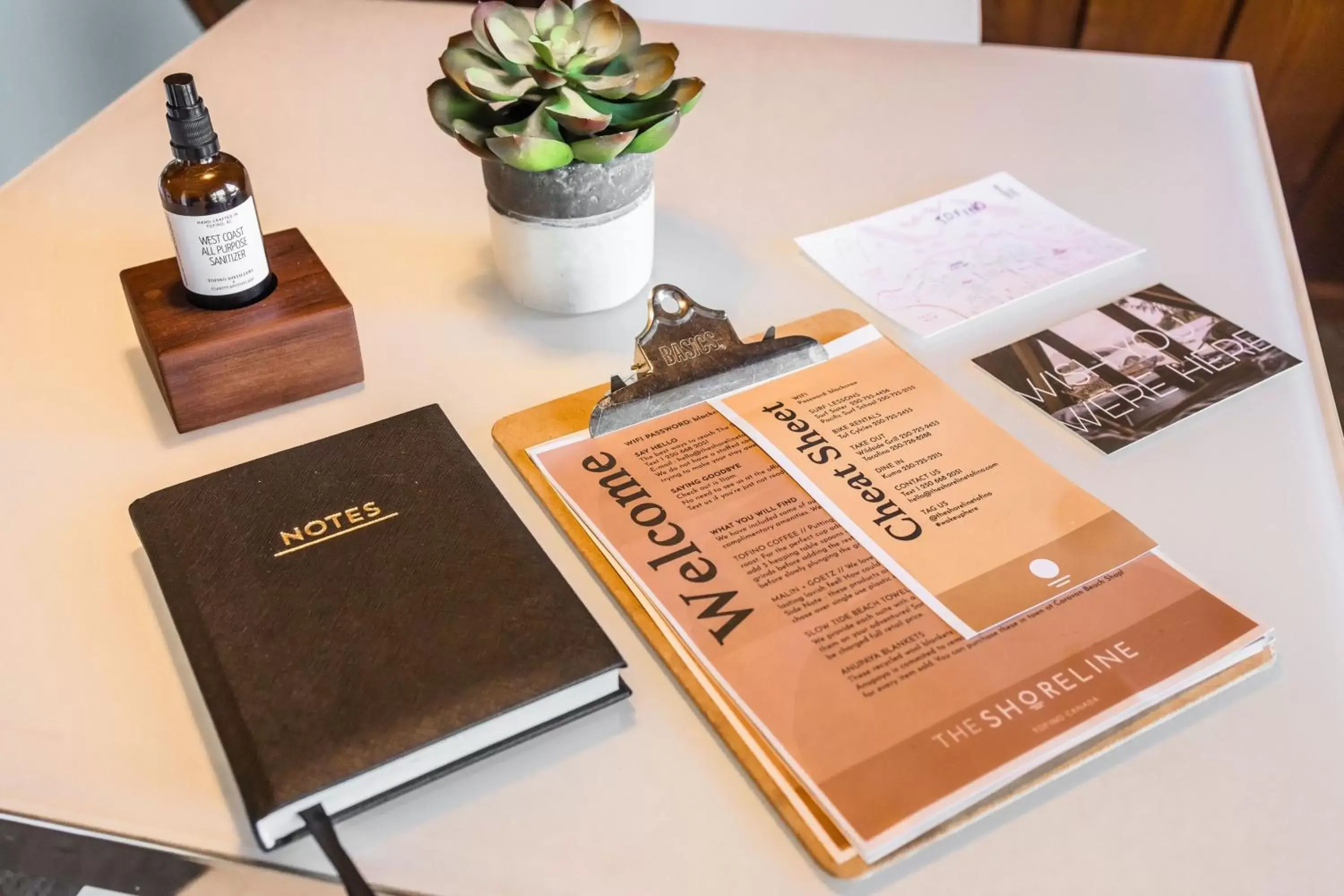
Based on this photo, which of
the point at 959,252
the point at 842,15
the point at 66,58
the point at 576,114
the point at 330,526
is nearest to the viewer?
the point at 330,526

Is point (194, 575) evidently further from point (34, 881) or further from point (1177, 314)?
point (34, 881)

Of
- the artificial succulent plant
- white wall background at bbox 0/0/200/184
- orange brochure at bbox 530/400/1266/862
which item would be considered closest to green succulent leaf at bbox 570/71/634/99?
the artificial succulent plant

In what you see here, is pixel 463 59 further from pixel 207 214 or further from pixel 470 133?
pixel 207 214

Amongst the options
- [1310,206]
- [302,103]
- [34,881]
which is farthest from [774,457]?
[1310,206]

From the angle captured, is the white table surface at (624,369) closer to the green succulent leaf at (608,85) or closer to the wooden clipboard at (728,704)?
the wooden clipboard at (728,704)

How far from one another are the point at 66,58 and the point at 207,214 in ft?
3.55

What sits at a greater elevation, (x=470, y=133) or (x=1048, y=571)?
(x=470, y=133)

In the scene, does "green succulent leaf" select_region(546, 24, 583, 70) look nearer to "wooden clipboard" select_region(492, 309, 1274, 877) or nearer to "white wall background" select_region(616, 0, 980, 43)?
"wooden clipboard" select_region(492, 309, 1274, 877)

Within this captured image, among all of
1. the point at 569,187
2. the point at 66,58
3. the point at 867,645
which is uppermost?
the point at 569,187

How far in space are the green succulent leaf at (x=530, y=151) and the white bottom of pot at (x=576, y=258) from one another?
6 cm

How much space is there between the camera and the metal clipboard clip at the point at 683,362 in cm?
67

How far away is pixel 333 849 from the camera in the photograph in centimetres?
45

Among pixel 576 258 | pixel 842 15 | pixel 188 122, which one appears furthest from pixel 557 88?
pixel 842 15

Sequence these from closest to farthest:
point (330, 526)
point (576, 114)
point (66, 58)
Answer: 1. point (330, 526)
2. point (576, 114)
3. point (66, 58)
